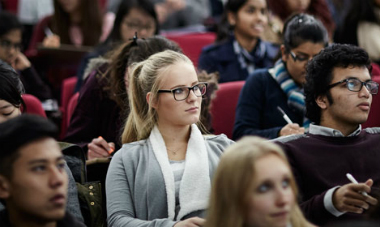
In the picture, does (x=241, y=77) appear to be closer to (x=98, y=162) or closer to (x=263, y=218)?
(x=98, y=162)

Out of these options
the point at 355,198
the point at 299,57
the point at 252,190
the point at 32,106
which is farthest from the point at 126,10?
the point at 252,190

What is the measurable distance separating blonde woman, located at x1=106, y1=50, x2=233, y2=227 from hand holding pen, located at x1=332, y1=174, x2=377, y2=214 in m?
0.44

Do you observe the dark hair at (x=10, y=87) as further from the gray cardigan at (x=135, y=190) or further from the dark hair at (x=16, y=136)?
the dark hair at (x=16, y=136)

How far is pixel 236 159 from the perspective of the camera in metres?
1.68

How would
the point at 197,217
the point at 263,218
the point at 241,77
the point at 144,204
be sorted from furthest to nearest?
the point at 241,77, the point at 144,204, the point at 197,217, the point at 263,218

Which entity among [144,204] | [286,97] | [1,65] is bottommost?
[144,204]

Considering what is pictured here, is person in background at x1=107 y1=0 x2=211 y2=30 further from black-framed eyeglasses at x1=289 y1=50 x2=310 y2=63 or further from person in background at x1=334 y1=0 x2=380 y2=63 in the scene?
black-framed eyeglasses at x1=289 y1=50 x2=310 y2=63

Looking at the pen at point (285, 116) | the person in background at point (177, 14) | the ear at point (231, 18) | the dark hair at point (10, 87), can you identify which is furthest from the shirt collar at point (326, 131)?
the person in background at point (177, 14)

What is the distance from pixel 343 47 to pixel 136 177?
91cm

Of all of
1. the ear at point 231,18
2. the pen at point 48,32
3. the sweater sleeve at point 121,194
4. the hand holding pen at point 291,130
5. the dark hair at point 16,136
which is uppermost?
the ear at point 231,18

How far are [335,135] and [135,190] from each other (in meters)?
0.75

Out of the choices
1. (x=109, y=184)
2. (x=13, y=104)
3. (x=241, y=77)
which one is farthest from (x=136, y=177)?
(x=241, y=77)

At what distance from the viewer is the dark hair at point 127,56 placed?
2.95m

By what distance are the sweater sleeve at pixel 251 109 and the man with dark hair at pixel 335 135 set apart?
500 millimetres
